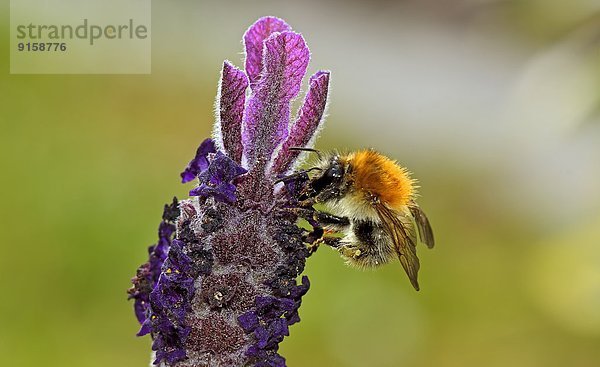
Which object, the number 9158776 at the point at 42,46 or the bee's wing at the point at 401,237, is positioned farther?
the number 9158776 at the point at 42,46

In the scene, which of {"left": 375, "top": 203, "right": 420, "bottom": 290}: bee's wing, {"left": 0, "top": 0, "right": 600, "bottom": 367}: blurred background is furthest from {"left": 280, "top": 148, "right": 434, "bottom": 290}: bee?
{"left": 0, "top": 0, "right": 600, "bottom": 367}: blurred background

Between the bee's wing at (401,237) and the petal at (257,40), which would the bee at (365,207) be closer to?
the bee's wing at (401,237)

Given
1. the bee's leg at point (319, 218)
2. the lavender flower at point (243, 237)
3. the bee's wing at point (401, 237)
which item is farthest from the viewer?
the bee's wing at point (401, 237)

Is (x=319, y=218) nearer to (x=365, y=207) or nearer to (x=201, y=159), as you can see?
(x=365, y=207)

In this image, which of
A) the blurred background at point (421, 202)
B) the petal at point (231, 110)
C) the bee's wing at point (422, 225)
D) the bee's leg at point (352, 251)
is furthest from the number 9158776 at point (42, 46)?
the petal at point (231, 110)

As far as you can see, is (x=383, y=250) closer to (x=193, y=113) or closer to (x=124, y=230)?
(x=124, y=230)

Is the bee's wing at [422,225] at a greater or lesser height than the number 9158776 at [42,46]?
lesser

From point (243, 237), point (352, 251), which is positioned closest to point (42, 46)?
point (352, 251)
